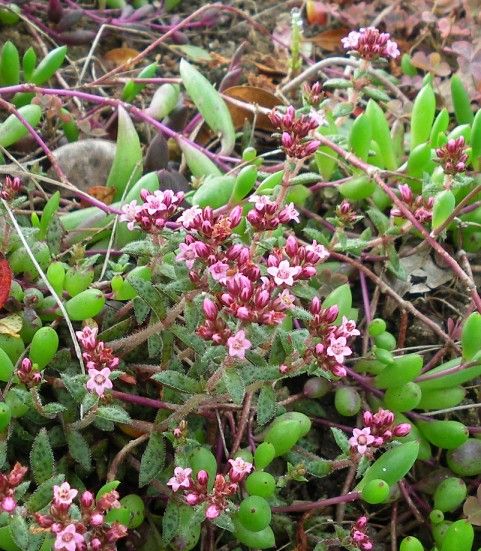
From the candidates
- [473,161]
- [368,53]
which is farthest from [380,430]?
[368,53]

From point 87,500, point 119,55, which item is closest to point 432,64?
point 119,55

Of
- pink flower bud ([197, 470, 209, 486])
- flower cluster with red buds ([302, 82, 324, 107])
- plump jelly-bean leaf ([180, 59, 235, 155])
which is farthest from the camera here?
plump jelly-bean leaf ([180, 59, 235, 155])

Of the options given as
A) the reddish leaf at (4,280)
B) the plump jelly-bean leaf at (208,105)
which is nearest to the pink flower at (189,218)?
the reddish leaf at (4,280)

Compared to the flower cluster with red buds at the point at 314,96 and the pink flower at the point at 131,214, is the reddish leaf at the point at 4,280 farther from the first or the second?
the flower cluster with red buds at the point at 314,96

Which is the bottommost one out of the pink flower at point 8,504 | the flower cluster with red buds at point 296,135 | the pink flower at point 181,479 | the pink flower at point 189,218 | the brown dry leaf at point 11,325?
the pink flower at point 181,479

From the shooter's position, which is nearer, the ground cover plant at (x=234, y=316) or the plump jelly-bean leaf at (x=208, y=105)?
the ground cover plant at (x=234, y=316)

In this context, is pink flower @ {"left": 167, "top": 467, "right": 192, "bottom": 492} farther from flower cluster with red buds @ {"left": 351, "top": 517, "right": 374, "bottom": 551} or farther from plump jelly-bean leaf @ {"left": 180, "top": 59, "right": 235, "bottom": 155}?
plump jelly-bean leaf @ {"left": 180, "top": 59, "right": 235, "bottom": 155}

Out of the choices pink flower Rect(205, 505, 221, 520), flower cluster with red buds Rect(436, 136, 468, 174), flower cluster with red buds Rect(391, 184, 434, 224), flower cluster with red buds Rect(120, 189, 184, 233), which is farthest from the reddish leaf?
flower cluster with red buds Rect(436, 136, 468, 174)

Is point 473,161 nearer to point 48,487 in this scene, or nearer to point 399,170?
point 399,170
